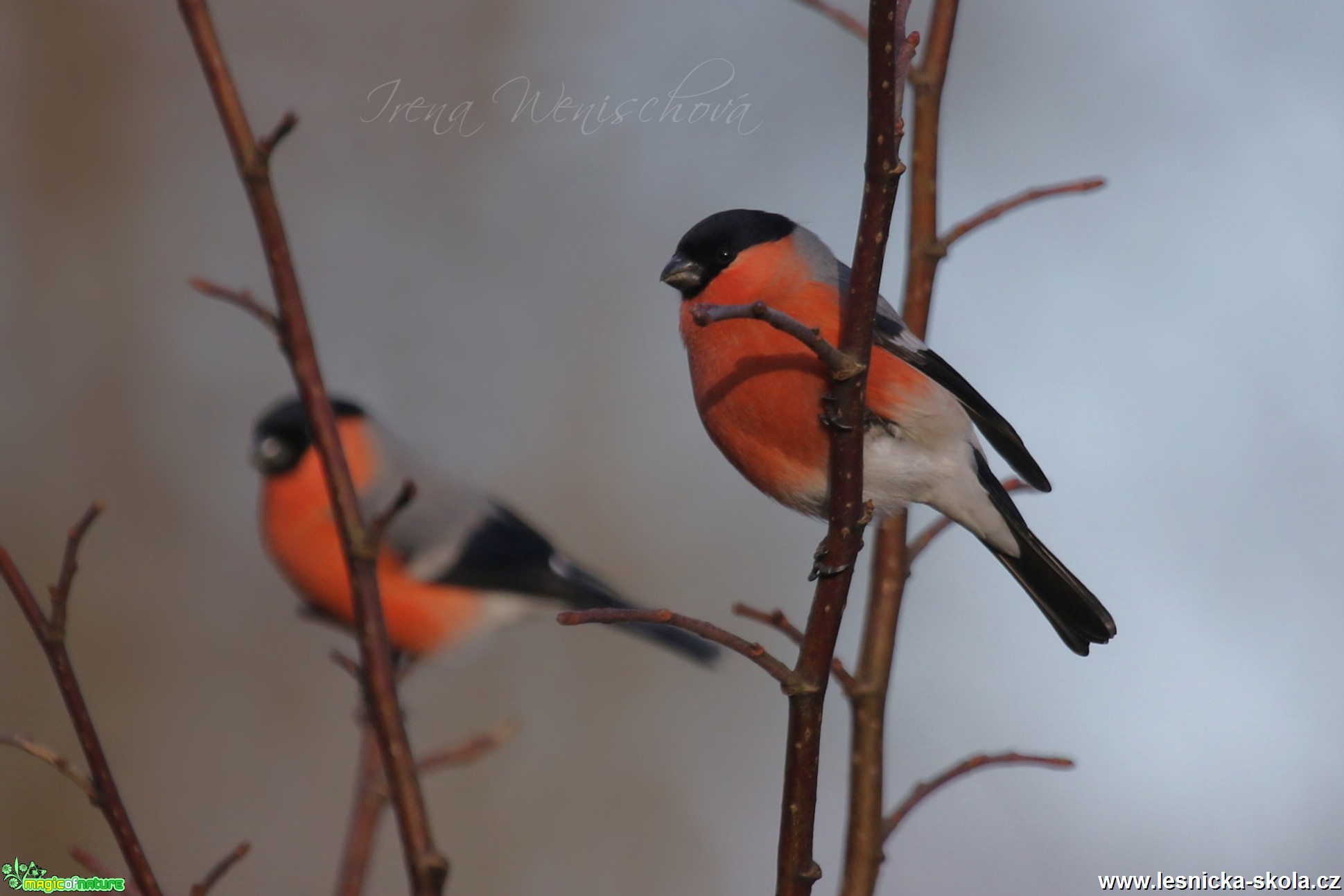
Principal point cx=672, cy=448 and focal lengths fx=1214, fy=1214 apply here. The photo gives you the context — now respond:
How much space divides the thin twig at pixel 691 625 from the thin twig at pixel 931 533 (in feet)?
2.19

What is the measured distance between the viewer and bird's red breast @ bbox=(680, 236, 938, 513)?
198 cm

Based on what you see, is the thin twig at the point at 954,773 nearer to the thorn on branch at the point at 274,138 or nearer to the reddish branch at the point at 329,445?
the reddish branch at the point at 329,445

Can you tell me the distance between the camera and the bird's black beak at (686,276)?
2293mm

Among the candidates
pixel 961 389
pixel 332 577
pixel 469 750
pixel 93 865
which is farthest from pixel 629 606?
pixel 93 865

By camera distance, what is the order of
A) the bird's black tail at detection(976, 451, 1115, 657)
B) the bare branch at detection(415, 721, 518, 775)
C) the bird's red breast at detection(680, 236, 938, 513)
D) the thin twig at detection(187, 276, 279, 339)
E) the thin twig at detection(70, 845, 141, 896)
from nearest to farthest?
1. the thin twig at detection(187, 276, 279, 339)
2. the thin twig at detection(70, 845, 141, 896)
3. the bare branch at detection(415, 721, 518, 775)
4. the bird's red breast at detection(680, 236, 938, 513)
5. the bird's black tail at detection(976, 451, 1115, 657)

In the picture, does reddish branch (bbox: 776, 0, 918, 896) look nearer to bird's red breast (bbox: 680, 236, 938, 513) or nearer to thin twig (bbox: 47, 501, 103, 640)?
bird's red breast (bbox: 680, 236, 938, 513)

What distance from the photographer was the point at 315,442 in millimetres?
1265

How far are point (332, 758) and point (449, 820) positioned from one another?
2.10 ft

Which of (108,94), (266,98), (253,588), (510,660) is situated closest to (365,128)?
(266,98)

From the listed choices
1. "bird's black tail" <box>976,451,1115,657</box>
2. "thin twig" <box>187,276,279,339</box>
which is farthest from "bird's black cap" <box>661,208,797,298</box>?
"thin twig" <box>187,276,279,339</box>

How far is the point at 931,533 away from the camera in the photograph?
2.00 metres

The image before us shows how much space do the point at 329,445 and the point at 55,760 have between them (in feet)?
1.34

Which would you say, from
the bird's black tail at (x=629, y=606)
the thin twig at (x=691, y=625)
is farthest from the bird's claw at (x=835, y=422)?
the bird's black tail at (x=629, y=606)

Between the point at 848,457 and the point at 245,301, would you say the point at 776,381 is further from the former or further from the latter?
the point at 245,301
